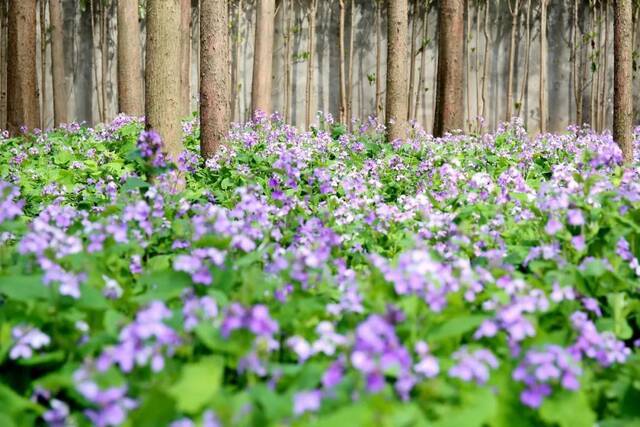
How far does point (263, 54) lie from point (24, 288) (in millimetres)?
9647

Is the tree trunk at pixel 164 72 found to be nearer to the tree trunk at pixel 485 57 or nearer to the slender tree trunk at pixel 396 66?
the slender tree trunk at pixel 396 66

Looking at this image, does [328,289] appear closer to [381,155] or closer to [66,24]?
[381,155]

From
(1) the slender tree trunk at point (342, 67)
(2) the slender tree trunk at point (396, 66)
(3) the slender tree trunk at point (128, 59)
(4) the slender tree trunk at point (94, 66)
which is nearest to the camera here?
(2) the slender tree trunk at point (396, 66)

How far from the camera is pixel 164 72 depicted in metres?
5.36

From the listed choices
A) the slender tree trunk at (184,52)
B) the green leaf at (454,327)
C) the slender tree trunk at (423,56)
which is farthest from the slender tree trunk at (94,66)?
the green leaf at (454,327)

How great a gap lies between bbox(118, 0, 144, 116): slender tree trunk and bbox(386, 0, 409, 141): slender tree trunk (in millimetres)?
4289

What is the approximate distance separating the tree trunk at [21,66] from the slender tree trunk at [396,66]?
514cm

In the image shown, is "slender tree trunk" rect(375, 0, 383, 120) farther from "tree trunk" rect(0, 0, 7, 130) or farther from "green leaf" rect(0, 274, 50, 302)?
"green leaf" rect(0, 274, 50, 302)

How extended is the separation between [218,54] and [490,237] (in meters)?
4.26

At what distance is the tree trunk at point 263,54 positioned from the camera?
11.3 meters

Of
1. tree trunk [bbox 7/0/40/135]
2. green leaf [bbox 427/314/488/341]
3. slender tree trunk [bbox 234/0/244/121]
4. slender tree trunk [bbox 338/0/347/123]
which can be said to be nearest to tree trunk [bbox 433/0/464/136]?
slender tree trunk [bbox 338/0/347/123]

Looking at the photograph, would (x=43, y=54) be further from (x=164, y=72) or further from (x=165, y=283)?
(x=165, y=283)

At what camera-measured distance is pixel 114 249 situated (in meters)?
2.50

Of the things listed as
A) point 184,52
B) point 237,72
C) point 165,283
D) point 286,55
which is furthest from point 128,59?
point 165,283
